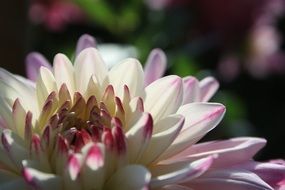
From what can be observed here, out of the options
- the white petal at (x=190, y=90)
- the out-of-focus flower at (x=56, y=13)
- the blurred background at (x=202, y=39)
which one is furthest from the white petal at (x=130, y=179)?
the out-of-focus flower at (x=56, y=13)

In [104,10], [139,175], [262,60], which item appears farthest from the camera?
[262,60]

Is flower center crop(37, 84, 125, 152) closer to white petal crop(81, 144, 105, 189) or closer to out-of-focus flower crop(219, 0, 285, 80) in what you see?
white petal crop(81, 144, 105, 189)

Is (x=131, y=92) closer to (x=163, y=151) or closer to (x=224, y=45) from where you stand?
(x=163, y=151)

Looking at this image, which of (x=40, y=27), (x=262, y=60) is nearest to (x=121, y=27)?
(x=40, y=27)

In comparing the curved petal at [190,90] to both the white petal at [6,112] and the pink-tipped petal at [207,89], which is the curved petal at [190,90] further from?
the white petal at [6,112]

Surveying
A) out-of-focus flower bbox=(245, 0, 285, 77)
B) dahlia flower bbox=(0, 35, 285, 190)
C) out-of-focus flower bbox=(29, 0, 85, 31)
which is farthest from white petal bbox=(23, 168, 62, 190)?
out-of-focus flower bbox=(245, 0, 285, 77)

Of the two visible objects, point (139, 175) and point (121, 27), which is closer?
point (139, 175)

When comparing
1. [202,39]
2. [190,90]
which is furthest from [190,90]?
[202,39]
